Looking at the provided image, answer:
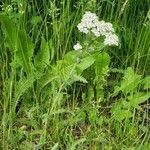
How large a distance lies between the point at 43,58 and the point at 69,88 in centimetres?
20

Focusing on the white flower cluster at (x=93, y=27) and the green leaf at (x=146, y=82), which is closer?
the white flower cluster at (x=93, y=27)

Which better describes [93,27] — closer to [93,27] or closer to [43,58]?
[93,27]

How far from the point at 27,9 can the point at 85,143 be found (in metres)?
0.88

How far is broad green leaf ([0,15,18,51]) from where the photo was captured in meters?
2.14

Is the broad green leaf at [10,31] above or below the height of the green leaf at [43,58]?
above

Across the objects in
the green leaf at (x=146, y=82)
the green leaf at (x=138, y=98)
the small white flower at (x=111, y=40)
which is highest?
the small white flower at (x=111, y=40)

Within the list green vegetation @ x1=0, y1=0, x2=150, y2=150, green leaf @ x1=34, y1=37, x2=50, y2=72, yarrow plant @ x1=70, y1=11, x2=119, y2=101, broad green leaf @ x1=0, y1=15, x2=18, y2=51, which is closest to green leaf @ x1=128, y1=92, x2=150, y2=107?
green vegetation @ x1=0, y1=0, x2=150, y2=150

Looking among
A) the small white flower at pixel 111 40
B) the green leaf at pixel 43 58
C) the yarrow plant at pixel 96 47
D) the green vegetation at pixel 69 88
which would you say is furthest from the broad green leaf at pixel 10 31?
the small white flower at pixel 111 40

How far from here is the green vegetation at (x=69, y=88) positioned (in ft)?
6.47

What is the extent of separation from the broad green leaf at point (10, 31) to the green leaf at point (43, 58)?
14 centimetres

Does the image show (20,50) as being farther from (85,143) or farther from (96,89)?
(85,143)

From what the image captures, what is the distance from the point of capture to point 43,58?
2236mm

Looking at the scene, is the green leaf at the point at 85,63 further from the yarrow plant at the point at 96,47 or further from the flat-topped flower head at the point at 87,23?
the flat-topped flower head at the point at 87,23

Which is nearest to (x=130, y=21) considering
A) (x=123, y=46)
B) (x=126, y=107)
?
(x=123, y=46)
